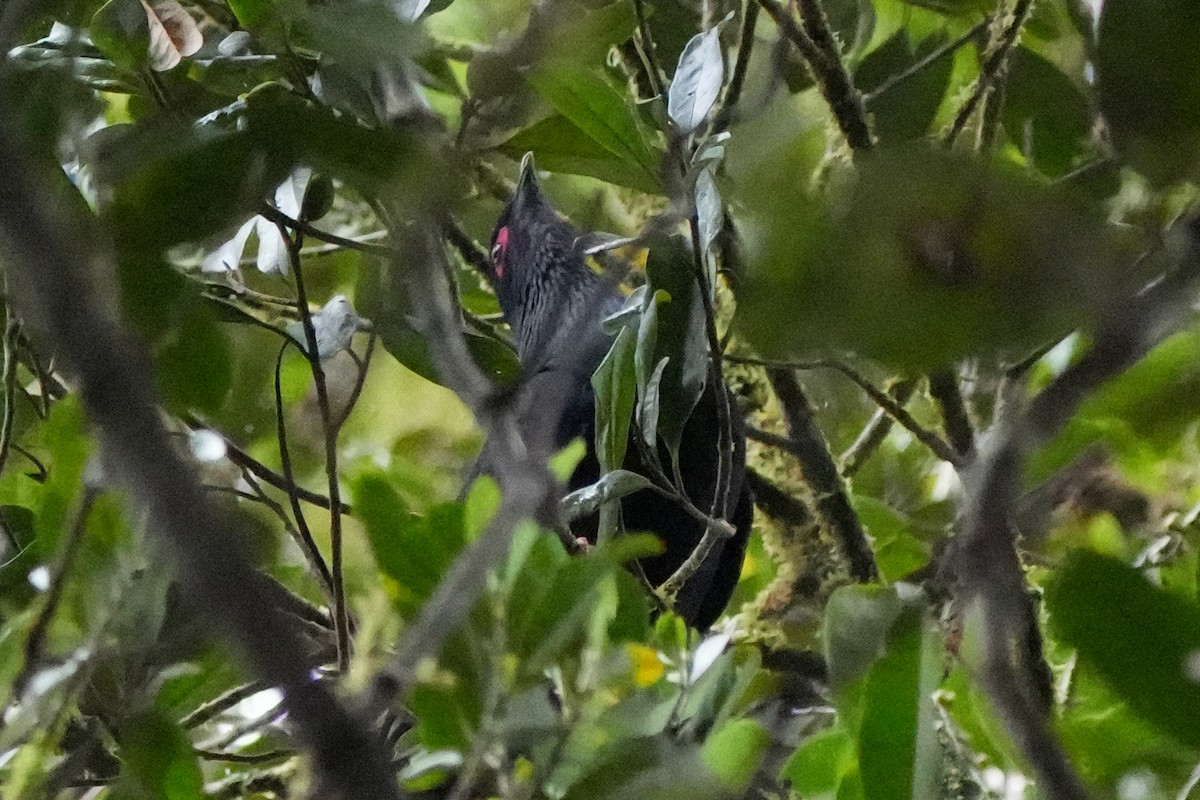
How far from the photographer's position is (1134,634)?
45cm

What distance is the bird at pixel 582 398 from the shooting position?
1376mm

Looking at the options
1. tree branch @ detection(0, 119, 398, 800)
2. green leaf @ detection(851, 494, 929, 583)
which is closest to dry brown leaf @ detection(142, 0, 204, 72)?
tree branch @ detection(0, 119, 398, 800)

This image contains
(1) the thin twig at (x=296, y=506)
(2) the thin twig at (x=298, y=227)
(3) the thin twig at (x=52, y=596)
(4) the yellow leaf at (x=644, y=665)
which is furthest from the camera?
(1) the thin twig at (x=296, y=506)

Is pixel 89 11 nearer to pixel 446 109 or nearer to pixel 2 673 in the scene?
pixel 446 109

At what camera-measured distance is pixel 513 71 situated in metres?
0.54

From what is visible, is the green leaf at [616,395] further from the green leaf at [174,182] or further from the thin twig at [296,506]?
the green leaf at [174,182]

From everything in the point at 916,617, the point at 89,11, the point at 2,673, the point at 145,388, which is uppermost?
the point at 89,11

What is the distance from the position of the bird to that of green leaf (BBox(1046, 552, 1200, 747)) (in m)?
0.53

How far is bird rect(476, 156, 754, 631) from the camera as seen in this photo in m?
1.38

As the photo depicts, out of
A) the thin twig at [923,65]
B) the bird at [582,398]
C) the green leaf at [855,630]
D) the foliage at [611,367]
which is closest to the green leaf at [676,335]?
the foliage at [611,367]

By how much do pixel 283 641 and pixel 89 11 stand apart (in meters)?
0.89

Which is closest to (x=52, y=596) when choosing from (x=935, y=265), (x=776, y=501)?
(x=935, y=265)

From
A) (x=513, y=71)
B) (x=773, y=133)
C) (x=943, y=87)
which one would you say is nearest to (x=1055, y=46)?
(x=943, y=87)

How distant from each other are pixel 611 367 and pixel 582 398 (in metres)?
0.72
